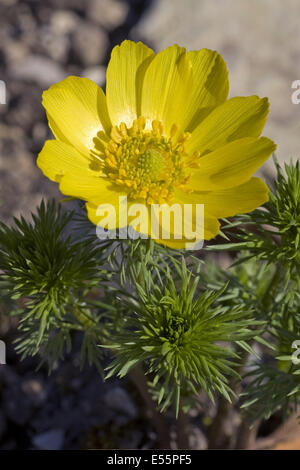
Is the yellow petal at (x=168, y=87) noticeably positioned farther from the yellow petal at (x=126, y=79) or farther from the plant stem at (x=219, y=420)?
the plant stem at (x=219, y=420)

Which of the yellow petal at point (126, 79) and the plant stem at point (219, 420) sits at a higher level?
the yellow petal at point (126, 79)

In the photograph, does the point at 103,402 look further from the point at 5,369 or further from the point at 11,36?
the point at 11,36

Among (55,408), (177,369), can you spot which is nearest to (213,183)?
(177,369)

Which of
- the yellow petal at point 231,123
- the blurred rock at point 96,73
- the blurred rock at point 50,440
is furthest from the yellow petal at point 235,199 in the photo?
the blurred rock at point 96,73

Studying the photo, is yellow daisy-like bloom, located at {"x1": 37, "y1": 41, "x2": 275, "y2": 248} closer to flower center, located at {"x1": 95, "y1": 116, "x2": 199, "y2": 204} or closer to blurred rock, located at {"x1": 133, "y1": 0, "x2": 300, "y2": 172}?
flower center, located at {"x1": 95, "y1": 116, "x2": 199, "y2": 204}

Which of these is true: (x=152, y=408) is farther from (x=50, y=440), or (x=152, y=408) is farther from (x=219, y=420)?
(x=50, y=440)
